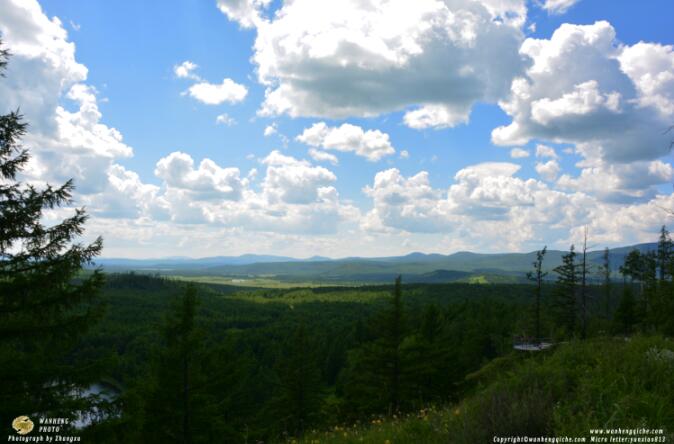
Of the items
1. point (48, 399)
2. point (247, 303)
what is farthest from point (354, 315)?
point (48, 399)

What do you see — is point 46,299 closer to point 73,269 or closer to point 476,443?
point 73,269

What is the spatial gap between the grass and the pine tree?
6767 millimetres

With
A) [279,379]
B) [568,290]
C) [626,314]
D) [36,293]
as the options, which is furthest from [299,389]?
[626,314]

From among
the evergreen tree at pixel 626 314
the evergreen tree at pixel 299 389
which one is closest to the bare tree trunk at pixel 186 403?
the evergreen tree at pixel 299 389

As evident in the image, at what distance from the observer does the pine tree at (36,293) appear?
32.0ft

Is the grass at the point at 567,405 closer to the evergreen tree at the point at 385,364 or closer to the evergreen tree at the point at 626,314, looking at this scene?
the evergreen tree at the point at 385,364

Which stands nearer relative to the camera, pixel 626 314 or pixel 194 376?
pixel 194 376

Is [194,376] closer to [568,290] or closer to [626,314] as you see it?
[568,290]

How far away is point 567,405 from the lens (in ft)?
17.5

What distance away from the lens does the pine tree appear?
32.0 feet

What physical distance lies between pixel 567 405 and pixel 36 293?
11188 millimetres

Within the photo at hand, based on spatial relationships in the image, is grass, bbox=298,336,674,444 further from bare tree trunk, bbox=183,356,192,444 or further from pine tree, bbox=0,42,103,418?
bare tree trunk, bbox=183,356,192,444

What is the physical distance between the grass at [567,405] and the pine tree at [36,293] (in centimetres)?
677

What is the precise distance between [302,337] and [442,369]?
13153 mm
